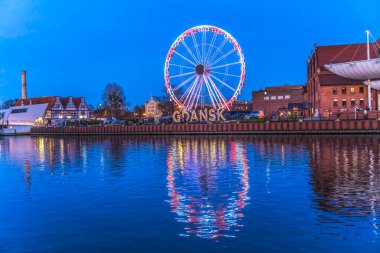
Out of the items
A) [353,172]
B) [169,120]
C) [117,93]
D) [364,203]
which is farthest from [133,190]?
[117,93]

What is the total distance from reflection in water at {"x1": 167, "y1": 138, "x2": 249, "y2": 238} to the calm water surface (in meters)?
0.04

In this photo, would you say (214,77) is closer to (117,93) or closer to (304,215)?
(304,215)

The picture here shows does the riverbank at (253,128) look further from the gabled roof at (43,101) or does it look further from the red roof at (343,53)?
the gabled roof at (43,101)

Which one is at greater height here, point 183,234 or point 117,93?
point 117,93

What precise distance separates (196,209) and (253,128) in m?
66.8

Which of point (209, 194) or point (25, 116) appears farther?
point (25, 116)

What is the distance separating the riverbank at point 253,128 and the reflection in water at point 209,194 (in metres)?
43.2

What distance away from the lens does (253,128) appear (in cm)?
8494

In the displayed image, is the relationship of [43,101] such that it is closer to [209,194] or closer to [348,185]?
[209,194]

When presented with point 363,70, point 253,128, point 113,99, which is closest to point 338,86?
point 363,70

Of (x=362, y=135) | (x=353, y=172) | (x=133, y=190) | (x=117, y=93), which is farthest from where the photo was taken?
(x=117, y=93)

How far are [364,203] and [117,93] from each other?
518 feet

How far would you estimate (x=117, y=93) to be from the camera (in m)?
173

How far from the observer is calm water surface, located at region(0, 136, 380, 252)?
1451 centimetres
